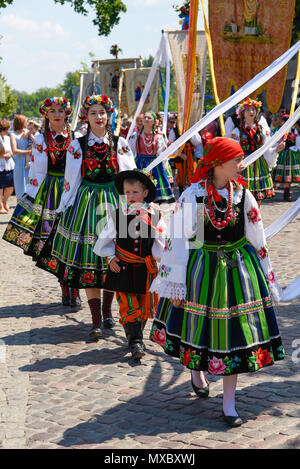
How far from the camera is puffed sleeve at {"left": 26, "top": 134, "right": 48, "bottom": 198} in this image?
6.73 meters

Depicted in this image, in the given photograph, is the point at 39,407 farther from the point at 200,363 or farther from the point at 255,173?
the point at 255,173

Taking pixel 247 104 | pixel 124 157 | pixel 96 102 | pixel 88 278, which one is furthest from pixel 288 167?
pixel 88 278

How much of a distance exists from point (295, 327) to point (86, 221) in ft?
6.55

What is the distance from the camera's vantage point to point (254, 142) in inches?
374

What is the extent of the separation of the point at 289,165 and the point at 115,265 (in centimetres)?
1024

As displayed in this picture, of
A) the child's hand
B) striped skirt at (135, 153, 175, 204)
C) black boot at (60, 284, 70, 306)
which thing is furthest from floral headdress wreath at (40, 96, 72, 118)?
striped skirt at (135, 153, 175, 204)

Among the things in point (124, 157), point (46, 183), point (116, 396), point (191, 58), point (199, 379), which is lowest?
point (116, 396)

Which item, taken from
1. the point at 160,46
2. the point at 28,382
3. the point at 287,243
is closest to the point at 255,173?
the point at 287,243

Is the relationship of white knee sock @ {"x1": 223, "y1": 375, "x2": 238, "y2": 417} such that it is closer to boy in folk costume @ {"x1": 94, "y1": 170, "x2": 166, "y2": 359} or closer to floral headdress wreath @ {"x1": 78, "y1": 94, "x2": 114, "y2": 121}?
boy in folk costume @ {"x1": 94, "y1": 170, "x2": 166, "y2": 359}

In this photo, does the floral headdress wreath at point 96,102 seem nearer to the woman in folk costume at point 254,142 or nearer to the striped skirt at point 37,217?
the striped skirt at point 37,217

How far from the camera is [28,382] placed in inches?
184

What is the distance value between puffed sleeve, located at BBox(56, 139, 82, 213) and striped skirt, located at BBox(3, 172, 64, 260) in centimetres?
83

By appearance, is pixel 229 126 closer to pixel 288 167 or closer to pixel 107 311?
pixel 107 311

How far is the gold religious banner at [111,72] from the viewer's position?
22.1 m
